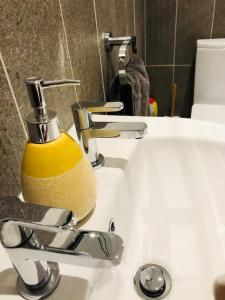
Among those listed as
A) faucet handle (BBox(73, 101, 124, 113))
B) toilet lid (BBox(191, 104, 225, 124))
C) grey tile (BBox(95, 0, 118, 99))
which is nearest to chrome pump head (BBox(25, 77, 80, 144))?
faucet handle (BBox(73, 101, 124, 113))

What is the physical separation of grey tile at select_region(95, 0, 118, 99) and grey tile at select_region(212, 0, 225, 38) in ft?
3.00

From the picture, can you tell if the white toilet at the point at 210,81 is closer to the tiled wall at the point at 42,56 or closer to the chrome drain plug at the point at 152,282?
the tiled wall at the point at 42,56

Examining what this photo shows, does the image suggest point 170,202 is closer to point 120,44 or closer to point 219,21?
point 120,44

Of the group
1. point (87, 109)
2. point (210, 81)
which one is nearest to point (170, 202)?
point (87, 109)

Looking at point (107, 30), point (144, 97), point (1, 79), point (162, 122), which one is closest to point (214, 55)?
point (144, 97)

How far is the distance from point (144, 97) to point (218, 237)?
0.62 meters

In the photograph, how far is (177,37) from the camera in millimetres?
1593

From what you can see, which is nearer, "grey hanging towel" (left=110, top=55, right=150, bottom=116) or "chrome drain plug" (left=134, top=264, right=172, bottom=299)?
"chrome drain plug" (left=134, top=264, right=172, bottom=299)

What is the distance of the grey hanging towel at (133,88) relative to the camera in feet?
2.71

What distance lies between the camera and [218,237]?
1.63ft

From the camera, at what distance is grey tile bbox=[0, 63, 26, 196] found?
1.13 feet

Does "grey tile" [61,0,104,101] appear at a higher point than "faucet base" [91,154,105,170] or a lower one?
higher

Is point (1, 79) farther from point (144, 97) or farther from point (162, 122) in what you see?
point (144, 97)

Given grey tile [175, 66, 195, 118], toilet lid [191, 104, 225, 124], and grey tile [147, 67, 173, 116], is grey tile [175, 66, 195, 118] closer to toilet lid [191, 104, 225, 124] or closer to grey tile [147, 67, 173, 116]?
grey tile [147, 67, 173, 116]
